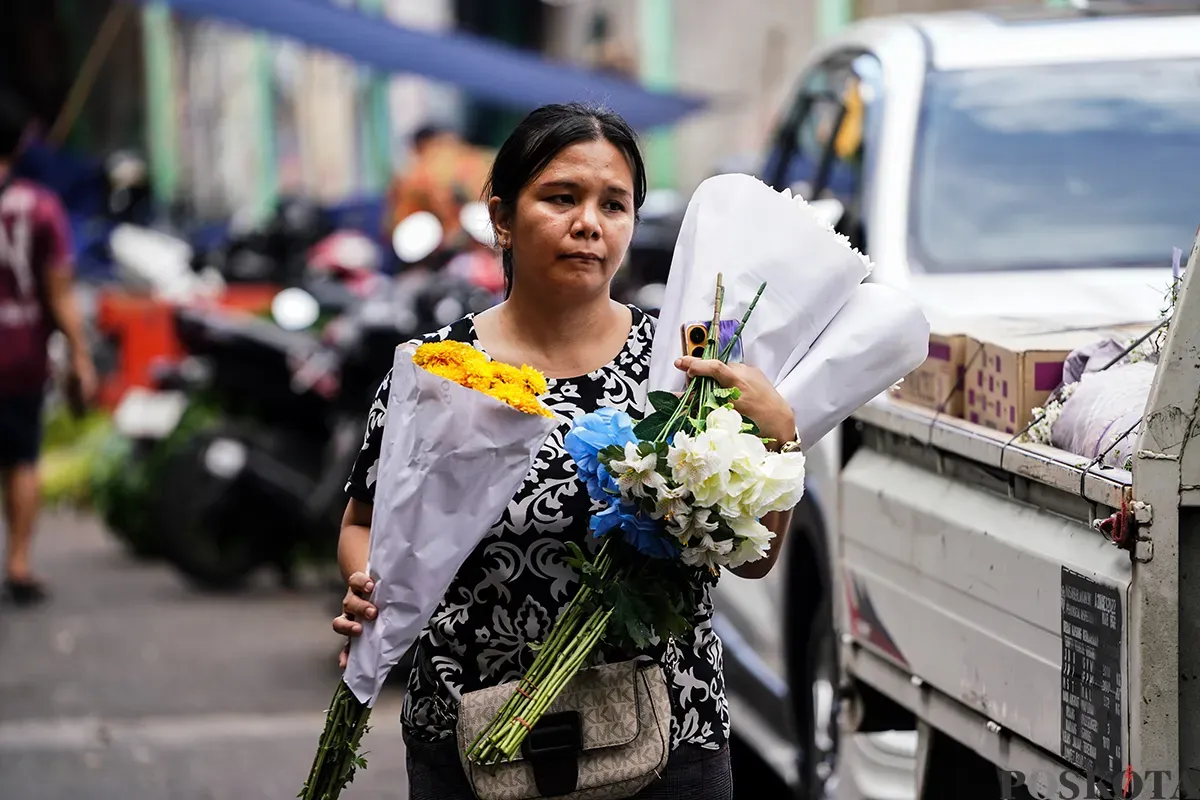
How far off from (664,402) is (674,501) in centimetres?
20

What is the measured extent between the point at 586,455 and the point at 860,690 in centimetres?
188

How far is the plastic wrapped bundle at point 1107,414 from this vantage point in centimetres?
356

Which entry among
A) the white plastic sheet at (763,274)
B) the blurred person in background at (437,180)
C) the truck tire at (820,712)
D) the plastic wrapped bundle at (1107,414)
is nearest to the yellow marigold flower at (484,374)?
the white plastic sheet at (763,274)

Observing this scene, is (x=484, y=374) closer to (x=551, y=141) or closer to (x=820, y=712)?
(x=551, y=141)

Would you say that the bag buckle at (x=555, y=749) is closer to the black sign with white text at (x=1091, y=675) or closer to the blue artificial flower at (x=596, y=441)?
the blue artificial flower at (x=596, y=441)

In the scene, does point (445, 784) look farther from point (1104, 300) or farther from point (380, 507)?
point (1104, 300)

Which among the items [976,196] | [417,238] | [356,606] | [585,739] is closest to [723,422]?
[585,739]

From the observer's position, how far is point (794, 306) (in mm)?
3330

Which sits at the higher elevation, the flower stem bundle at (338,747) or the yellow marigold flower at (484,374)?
the yellow marigold flower at (484,374)

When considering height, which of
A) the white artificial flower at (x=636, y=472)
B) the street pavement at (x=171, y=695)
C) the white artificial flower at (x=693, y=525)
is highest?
the white artificial flower at (x=636, y=472)

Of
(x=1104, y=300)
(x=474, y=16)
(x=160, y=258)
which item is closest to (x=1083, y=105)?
(x=1104, y=300)

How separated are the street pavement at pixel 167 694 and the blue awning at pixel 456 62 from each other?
4.85 metres

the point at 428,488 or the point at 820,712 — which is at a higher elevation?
the point at 428,488

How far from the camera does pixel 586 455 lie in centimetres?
315
